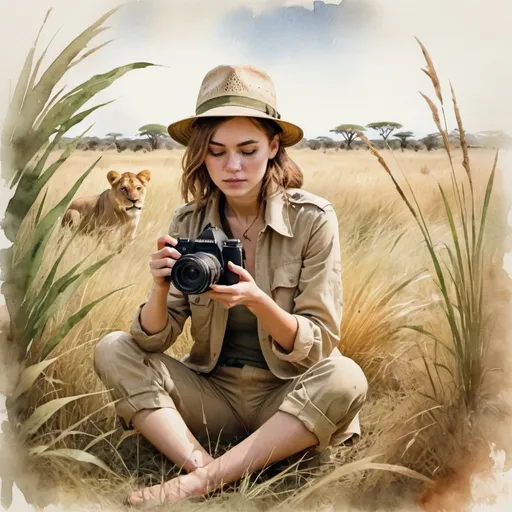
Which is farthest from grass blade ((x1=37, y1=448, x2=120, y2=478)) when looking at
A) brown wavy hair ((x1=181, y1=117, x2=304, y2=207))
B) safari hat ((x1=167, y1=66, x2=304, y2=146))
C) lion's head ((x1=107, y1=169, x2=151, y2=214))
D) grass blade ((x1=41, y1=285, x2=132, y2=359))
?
lion's head ((x1=107, y1=169, x2=151, y2=214))

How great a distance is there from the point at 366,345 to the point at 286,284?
0.70m

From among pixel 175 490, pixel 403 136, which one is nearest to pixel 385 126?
pixel 403 136

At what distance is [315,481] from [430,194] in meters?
1.36

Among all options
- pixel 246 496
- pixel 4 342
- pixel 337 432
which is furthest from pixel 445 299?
pixel 4 342

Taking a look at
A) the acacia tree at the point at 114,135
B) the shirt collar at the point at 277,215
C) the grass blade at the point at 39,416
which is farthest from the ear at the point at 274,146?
the grass blade at the point at 39,416

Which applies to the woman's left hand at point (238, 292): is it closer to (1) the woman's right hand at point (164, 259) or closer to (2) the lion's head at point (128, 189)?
(1) the woman's right hand at point (164, 259)

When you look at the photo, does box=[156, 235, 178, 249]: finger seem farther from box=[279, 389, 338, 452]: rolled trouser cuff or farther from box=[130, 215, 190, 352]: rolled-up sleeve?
box=[279, 389, 338, 452]: rolled trouser cuff

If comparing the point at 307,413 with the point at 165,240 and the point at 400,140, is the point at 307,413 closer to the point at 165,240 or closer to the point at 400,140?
the point at 165,240

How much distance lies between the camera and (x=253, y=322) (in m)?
2.52

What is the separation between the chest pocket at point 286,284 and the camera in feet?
7.99

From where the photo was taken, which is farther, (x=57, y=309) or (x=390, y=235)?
(x=390, y=235)

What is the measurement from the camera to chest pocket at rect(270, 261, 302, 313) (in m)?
2.44

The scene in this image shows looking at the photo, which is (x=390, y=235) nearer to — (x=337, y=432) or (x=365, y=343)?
(x=365, y=343)

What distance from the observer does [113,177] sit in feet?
11.6
